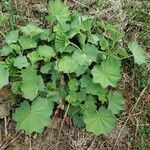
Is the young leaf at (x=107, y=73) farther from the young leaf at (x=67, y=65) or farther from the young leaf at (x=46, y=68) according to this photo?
the young leaf at (x=46, y=68)

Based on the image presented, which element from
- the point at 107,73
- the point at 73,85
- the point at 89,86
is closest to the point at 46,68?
the point at 73,85

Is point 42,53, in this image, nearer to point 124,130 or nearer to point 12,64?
point 12,64

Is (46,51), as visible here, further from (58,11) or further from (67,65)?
(58,11)

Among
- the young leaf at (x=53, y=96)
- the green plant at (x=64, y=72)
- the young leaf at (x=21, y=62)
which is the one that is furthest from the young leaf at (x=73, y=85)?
the young leaf at (x=21, y=62)

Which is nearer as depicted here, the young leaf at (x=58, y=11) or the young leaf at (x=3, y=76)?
the young leaf at (x=3, y=76)

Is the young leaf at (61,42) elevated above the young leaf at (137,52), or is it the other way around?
the young leaf at (61,42)

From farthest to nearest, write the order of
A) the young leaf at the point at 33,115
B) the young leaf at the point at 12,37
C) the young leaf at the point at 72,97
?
the young leaf at the point at 12,37, the young leaf at the point at 72,97, the young leaf at the point at 33,115

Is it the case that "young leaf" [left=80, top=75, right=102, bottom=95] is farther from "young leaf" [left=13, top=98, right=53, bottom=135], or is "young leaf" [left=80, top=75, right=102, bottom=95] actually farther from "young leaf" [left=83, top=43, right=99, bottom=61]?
"young leaf" [left=13, top=98, right=53, bottom=135]

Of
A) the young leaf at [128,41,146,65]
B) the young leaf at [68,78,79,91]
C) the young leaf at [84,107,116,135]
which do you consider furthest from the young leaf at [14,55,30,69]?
the young leaf at [128,41,146,65]
